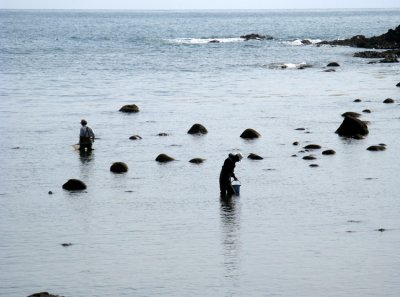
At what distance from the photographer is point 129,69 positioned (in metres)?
98.6

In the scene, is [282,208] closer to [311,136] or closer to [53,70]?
[311,136]

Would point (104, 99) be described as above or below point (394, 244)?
above

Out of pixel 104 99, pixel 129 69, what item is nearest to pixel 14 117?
pixel 104 99

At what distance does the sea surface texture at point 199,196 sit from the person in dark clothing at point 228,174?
0.55 m

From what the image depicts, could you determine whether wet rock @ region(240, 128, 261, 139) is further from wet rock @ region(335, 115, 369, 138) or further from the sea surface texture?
wet rock @ region(335, 115, 369, 138)

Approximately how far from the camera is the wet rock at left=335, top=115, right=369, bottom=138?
159 feet

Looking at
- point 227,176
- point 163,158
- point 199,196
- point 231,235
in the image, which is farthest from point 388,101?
point 231,235

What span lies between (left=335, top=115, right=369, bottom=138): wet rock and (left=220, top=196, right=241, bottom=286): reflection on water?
15602 mm

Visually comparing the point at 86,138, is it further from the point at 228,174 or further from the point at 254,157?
the point at 228,174

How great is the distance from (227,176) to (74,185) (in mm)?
6355

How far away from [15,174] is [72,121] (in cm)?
1637

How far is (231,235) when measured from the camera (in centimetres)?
2916

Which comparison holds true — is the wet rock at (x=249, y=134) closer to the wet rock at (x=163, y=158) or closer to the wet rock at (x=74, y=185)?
the wet rock at (x=163, y=158)

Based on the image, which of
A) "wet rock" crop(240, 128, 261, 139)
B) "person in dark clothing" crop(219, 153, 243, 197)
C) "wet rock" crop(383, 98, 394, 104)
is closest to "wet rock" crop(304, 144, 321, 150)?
"wet rock" crop(240, 128, 261, 139)
